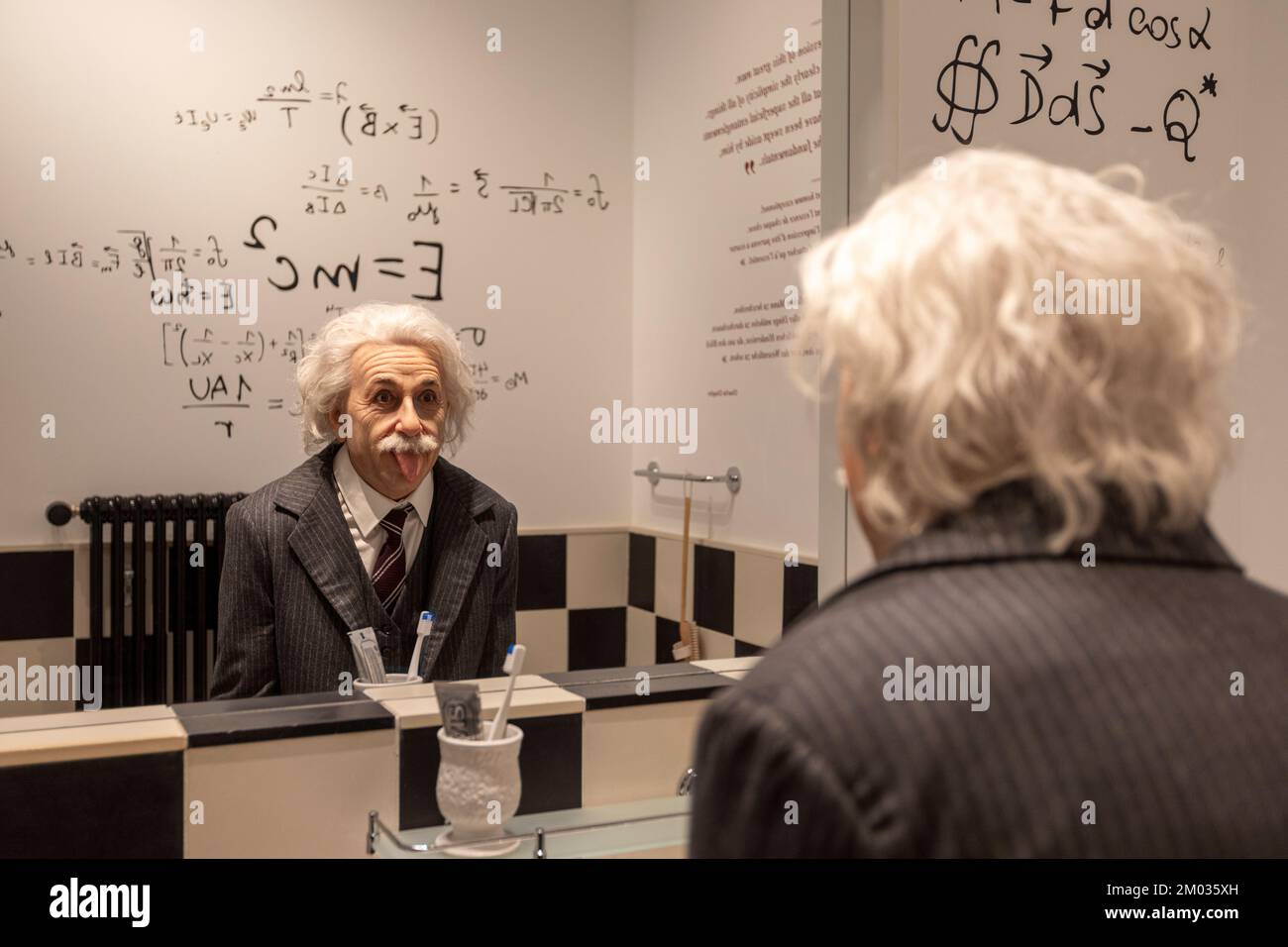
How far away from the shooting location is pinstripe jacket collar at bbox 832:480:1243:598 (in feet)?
1.61

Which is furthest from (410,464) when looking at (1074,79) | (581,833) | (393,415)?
(1074,79)

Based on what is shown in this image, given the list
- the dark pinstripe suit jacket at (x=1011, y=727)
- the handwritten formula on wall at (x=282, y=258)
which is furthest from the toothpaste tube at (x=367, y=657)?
the dark pinstripe suit jacket at (x=1011, y=727)

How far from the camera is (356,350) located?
3.55 feet

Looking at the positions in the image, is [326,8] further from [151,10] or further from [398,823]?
[398,823]

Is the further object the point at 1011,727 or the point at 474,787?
the point at 474,787

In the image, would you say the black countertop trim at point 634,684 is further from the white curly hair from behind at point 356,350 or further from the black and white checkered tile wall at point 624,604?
the white curly hair from behind at point 356,350

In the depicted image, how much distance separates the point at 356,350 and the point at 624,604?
0.39m

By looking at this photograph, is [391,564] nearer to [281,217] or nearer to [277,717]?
[277,717]

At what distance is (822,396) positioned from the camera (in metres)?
1.08

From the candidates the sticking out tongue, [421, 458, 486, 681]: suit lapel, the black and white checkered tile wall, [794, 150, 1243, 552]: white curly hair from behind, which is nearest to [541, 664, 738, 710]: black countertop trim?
the black and white checkered tile wall

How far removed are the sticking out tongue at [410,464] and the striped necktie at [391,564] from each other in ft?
0.10

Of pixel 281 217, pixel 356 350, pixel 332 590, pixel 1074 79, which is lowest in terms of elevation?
pixel 332 590

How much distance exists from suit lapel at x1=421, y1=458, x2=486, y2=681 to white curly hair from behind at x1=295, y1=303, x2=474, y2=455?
0.04m

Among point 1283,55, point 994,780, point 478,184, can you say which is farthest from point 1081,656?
point 1283,55
